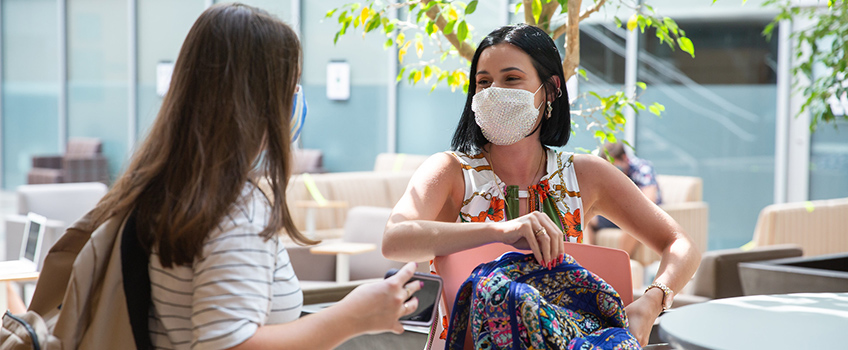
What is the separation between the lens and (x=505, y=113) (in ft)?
5.25

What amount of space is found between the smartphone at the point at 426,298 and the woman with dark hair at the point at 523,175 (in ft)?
0.85

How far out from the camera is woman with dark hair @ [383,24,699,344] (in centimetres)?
156

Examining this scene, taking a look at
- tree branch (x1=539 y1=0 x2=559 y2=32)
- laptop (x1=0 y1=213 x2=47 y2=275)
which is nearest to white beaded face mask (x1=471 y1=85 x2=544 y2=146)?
tree branch (x1=539 y1=0 x2=559 y2=32)

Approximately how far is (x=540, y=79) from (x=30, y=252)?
2543 mm

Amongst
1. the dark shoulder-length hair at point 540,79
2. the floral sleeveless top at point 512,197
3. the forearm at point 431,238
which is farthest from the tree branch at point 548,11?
the forearm at point 431,238

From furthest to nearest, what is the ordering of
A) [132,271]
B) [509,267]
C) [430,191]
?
[430,191], [509,267], [132,271]

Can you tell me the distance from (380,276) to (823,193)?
4.14 meters

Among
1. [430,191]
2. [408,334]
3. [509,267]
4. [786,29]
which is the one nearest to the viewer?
[509,267]

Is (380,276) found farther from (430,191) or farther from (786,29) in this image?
(786,29)

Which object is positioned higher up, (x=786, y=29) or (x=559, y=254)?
(x=786, y=29)

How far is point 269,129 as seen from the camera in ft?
3.66

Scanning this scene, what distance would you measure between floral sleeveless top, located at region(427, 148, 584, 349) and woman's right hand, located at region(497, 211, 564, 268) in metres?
0.24

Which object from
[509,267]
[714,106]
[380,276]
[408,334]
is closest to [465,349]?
[509,267]

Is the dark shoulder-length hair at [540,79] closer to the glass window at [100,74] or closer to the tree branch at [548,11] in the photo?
the tree branch at [548,11]
